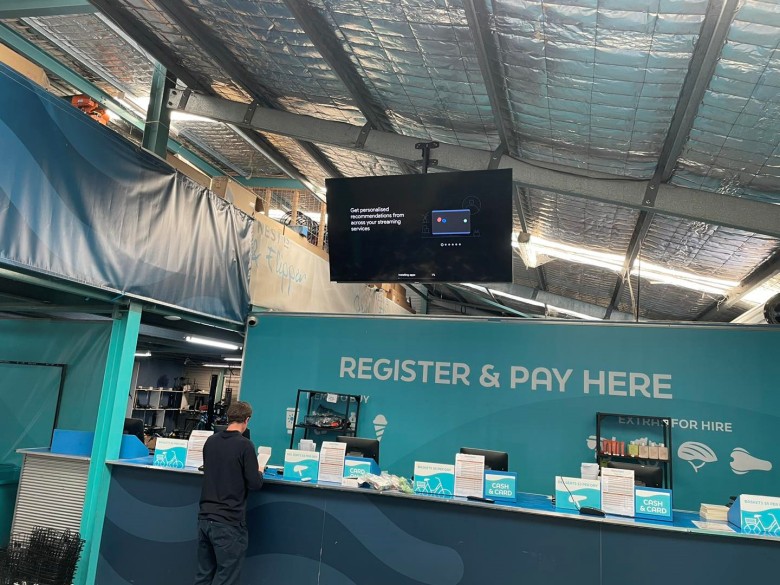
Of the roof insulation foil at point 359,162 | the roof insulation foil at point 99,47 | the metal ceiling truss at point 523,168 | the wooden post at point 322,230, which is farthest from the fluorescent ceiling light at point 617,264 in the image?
the roof insulation foil at point 99,47

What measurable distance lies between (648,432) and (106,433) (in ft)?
16.1

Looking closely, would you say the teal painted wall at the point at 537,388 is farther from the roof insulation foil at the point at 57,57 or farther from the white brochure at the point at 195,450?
the roof insulation foil at the point at 57,57

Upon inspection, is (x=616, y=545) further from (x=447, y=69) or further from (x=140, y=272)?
(x=140, y=272)

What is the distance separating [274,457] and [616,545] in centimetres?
391

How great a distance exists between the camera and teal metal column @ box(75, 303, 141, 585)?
438 cm

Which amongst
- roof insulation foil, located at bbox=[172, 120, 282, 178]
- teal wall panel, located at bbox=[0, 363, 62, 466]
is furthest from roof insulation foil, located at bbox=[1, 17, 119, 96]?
teal wall panel, located at bbox=[0, 363, 62, 466]

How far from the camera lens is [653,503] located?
363cm

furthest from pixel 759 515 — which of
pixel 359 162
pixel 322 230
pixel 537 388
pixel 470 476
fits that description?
pixel 322 230

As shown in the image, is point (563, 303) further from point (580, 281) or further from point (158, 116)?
point (158, 116)

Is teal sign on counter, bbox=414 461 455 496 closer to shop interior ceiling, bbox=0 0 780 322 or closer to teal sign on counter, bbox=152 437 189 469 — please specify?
teal sign on counter, bbox=152 437 189 469

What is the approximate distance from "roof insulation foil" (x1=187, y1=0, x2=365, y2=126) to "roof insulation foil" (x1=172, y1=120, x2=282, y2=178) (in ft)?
6.62

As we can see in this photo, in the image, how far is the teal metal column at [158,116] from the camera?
5.20 metres

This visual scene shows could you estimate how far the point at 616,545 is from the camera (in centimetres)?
347

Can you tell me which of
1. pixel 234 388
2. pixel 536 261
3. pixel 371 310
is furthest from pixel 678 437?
pixel 234 388
